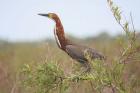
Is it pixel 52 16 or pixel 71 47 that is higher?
pixel 52 16

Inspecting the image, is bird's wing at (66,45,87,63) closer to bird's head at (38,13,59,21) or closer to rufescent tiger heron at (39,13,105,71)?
rufescent tiger heron at (39,13,105,71)

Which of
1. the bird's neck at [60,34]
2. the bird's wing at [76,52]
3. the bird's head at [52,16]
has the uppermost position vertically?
the bird's head at [52,16]

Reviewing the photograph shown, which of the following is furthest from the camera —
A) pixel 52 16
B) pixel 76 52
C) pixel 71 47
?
pixel 71 47

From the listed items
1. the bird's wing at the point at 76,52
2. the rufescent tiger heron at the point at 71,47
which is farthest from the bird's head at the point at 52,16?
the bird's wing at the point at 76,52

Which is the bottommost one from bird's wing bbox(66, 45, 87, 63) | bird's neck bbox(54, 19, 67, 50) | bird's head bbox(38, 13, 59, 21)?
bird's wing bbox(66, 45, 87, 63)

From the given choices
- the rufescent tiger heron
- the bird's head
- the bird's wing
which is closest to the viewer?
the bird's head

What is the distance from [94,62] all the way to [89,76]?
0.20m

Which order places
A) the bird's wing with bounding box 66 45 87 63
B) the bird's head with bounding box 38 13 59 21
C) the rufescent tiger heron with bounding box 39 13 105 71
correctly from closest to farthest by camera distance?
the bird's head with bounding box 38 13 59 21, the rufescent tiger heron with bounding box 39 13 105 71, the bird's wing with bounding box 66 45 87 63

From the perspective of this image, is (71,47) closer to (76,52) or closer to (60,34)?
(76,52)

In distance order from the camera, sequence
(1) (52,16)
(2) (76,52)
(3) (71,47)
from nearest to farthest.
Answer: (1) (52,16), (2) (76,52), (3) (71,47)

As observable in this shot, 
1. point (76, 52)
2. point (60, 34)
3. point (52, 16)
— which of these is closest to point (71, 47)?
point (76, 52)

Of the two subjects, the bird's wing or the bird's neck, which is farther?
the bird's wing

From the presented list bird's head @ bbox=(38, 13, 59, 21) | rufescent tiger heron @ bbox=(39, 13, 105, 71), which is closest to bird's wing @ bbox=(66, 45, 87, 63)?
rufescent tiger heron @ bbox=(39, 13, 105, 71)

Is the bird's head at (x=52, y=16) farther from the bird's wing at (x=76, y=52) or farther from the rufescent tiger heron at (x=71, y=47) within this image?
the bird's wing at (x=76, y=52)
